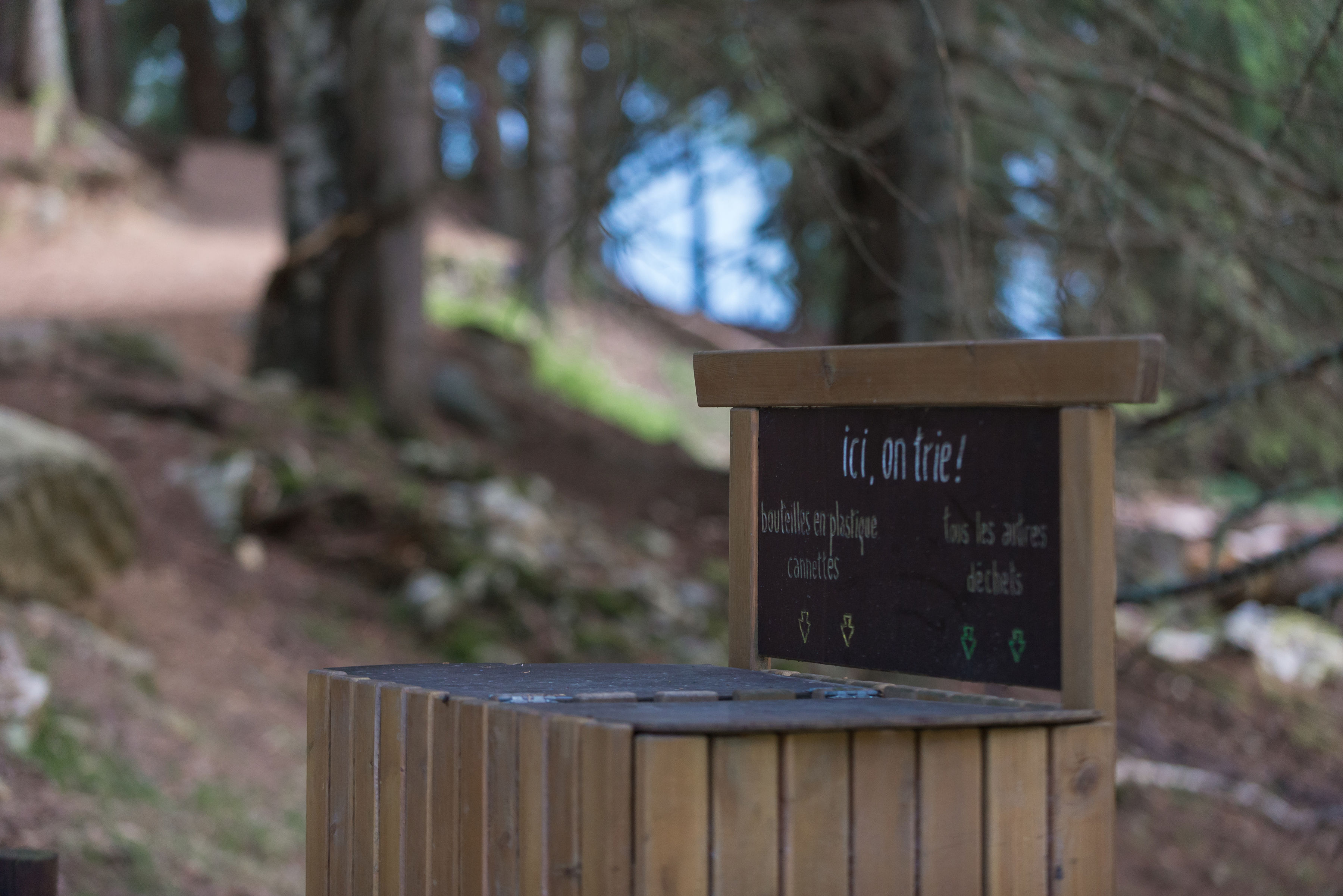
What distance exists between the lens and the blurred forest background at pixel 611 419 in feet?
15.8

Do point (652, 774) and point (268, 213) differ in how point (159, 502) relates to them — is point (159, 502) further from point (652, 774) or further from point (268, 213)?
point (268, 213)

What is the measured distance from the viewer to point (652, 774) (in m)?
1.98

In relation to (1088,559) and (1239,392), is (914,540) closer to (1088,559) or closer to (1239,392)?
(1088,559)

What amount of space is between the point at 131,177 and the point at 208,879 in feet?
40.8

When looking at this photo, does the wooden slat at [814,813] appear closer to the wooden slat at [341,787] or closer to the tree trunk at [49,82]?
the wooden slat at [341,787]

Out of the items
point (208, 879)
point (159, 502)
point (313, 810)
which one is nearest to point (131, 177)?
point (159, 502)

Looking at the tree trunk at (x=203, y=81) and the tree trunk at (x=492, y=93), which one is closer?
the tree trunk at (x=492, y=93)

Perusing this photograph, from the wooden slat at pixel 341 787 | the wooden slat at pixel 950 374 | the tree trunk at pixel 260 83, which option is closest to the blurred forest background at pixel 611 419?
the wooden slat at pixel 950 374

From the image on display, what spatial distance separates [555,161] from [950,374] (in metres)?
4.20

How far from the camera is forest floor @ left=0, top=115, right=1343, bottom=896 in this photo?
4852mm

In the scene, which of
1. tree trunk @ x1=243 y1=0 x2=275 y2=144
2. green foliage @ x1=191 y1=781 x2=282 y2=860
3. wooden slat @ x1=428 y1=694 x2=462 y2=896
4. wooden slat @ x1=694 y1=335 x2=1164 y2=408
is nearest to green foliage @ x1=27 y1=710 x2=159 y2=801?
green foliage @ x1=191 y1=781 x2=282 y2=860

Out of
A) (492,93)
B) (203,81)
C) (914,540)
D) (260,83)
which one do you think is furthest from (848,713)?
(260,83)

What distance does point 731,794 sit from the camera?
2.02m

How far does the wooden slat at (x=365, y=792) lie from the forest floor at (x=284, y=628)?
75.4 inches
